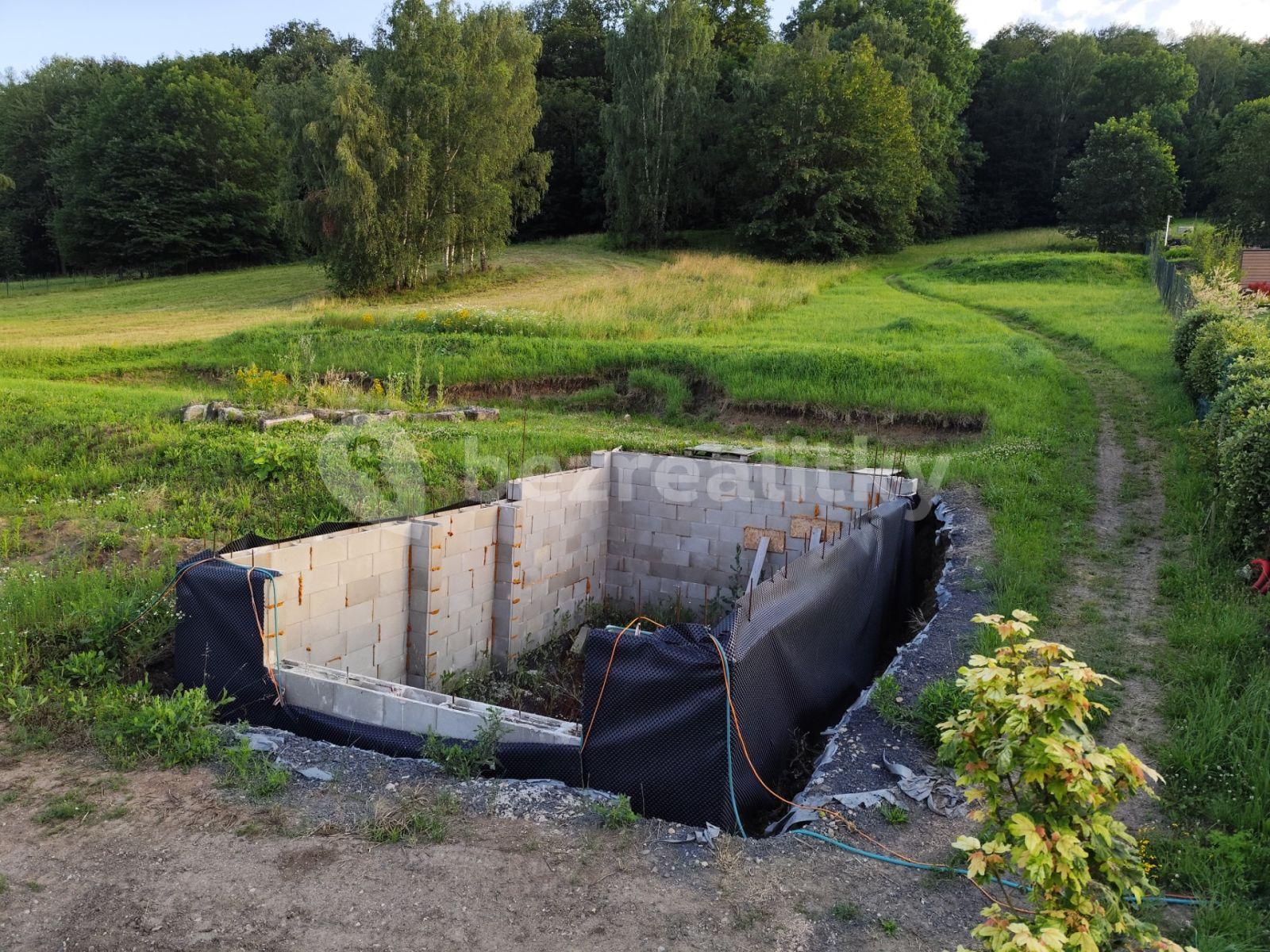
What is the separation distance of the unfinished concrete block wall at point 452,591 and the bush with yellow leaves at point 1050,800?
17.3 ft

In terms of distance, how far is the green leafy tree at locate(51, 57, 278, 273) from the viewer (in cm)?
3925

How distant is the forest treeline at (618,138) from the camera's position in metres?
26.4

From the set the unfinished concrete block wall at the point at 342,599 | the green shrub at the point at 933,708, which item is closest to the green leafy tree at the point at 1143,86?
the green shrub at the point at 933,708

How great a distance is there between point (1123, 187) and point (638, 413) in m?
29.0

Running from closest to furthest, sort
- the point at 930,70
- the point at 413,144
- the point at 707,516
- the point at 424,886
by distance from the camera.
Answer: the point at 424,886 → the point at 707,516 → the point at 413,144 → the point at 930,70

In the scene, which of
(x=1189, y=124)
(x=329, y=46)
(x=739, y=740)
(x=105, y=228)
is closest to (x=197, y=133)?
(x=105, y=228)

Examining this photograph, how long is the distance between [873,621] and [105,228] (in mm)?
43577

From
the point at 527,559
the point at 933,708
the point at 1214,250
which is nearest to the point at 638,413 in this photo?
the point at 527,559

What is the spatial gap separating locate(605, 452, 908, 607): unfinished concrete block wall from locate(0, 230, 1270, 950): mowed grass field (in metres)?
1.16

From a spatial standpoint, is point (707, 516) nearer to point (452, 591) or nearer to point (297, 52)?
point (452, 591)

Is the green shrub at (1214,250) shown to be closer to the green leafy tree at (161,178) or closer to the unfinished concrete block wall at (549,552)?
the unfinished concrete block wall at (549,552)

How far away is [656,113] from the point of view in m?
35.8

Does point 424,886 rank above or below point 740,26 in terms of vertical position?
below

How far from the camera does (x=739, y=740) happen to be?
4.44 meters
